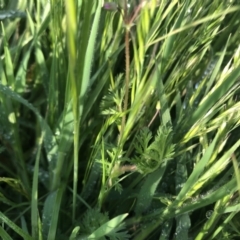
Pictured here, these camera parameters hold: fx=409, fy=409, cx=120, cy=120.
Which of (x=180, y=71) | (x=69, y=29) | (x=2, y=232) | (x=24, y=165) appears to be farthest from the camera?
(x=24, y=165)

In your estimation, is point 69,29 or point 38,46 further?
point 38,46

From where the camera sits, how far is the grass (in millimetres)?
603

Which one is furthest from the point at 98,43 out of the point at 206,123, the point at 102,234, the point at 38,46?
the point at 102,234

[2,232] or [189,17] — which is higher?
[189,17]

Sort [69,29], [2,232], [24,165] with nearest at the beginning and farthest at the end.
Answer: [69,29]
[2,232]
[24,165]

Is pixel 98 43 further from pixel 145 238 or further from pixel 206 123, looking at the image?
pixel 145 238

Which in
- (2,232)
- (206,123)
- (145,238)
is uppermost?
(206,123)

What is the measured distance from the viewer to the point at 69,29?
15.4 inches

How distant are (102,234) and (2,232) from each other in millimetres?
141

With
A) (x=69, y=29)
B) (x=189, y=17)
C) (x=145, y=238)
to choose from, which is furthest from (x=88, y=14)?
(x=145, y=238)

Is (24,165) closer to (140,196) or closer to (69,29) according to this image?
(140,196)

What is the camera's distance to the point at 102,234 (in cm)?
58

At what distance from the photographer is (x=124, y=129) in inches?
23.5

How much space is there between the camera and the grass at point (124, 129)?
23.7 inches
